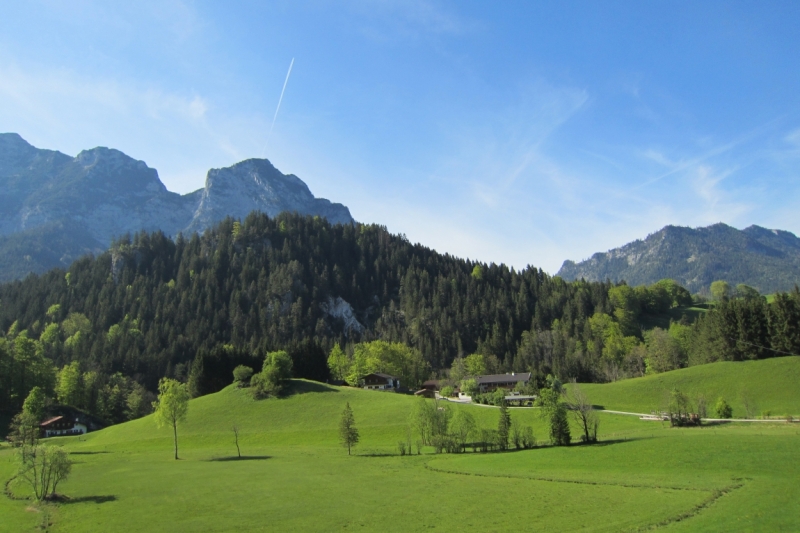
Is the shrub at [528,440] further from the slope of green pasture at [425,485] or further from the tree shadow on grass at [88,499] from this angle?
the tree shadow on grass at [88,499]

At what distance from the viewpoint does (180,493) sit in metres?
46.1

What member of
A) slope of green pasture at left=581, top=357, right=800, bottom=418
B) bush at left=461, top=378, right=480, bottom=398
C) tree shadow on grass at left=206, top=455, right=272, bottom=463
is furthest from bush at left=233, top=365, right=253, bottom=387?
slope of green pasture at left=581, top=357, right=800, bottom=418

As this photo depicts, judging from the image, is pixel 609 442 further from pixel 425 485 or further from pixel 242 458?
pixel 242 458

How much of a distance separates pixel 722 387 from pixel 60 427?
144 meters

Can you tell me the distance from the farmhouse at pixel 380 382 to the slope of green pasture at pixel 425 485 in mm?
59038

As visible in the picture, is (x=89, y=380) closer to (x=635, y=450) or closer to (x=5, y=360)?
(x=5, y=360)

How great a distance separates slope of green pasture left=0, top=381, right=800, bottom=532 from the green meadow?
153mm

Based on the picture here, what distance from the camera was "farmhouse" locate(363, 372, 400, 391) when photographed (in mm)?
142488

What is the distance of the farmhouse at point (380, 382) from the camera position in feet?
467

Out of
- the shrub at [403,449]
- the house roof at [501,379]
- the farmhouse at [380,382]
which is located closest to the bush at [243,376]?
the farmhouse at [380,382]

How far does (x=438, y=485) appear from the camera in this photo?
46.7 m

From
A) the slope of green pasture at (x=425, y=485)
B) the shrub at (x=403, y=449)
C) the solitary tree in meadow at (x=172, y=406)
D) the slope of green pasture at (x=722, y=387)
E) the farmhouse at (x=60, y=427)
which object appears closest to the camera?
the slope of green pasture at (x=425, y=485)

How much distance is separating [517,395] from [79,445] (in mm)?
89044

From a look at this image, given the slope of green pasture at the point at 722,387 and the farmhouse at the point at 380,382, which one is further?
the farmhouse at the point at 380,382
